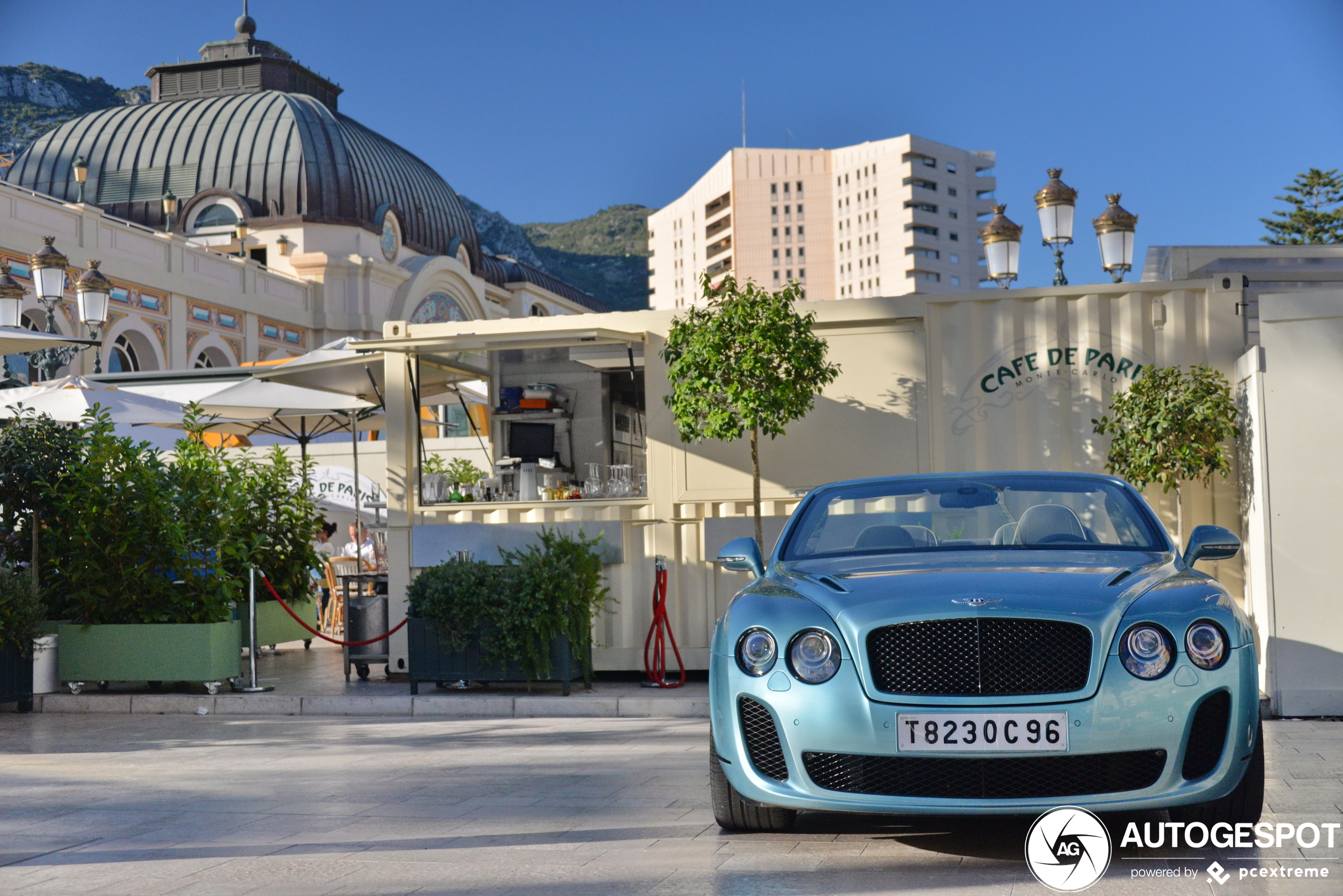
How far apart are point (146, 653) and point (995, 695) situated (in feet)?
27.4

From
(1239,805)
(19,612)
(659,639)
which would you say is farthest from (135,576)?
(1239,805)

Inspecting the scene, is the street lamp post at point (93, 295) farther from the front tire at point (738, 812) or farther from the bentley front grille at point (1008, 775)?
the bentley front grille at point (1008, 775)

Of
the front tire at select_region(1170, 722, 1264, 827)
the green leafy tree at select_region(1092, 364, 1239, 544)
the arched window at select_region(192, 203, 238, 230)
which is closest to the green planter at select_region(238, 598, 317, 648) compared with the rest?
the green leafy tree at select_region(1092, 364, 1239, 544)

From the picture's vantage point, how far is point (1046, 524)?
5.56 metres

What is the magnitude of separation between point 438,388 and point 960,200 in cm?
13699

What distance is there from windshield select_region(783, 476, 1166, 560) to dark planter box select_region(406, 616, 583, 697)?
15.0 ft

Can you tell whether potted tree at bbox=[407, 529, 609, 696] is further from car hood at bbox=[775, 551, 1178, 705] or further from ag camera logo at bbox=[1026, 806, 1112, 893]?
ag camera logo at bbox=[1026, 806, 1112, 893]

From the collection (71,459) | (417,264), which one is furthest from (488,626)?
(417,264)

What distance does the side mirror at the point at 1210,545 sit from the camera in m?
5.18

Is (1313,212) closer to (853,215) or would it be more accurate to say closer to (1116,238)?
(1116,238)

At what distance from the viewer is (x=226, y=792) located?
6512 mm

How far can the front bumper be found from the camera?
166 inches

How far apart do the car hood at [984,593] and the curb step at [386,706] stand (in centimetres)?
486

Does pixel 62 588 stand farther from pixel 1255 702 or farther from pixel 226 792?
pixel 1255 702
